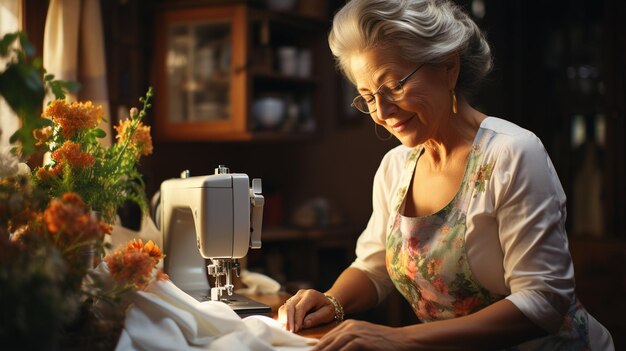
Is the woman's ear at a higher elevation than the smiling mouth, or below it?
higher

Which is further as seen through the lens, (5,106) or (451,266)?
(5,106)

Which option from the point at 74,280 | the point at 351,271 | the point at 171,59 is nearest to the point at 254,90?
the point at 171,59

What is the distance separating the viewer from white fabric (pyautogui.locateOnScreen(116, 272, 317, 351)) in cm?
119

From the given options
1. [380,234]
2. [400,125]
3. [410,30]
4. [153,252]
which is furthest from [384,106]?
[153,252]

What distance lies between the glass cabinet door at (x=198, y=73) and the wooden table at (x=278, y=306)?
1734 mm

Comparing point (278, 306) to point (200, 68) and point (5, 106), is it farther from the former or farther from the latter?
point (200, 68)

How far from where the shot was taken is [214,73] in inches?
140

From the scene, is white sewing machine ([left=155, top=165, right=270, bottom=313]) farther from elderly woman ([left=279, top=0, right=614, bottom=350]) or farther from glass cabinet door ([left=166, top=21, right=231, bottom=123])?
glass cabinet door ([left=166, top=21, right=231, bottom=123])

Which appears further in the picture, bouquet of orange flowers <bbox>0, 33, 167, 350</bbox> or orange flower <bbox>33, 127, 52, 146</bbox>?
orange flower <bbox>33, 127, 52, 146</bbox>

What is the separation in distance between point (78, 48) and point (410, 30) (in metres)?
1.29

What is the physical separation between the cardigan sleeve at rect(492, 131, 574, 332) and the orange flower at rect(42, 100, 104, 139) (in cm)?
85

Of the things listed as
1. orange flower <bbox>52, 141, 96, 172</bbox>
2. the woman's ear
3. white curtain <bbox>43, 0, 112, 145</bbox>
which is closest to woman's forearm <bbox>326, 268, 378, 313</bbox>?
the woman's ear

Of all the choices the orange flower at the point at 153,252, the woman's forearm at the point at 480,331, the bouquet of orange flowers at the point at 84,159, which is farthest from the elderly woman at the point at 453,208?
the bouquet of orange flowers at the point at 84,159

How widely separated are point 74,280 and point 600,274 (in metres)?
2.58
